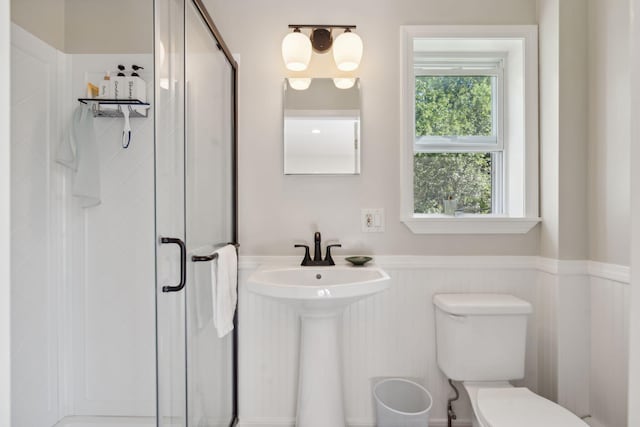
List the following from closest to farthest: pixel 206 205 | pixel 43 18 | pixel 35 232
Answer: pixel 43 18 < pixel 35 232 < pixel 206 205

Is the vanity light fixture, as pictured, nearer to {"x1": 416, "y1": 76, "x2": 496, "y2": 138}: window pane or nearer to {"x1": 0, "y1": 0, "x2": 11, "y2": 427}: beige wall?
{"x1": 416, "y1": 76, "x2": 496, "y2": 138}: window pane

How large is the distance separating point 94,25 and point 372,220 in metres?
1.44

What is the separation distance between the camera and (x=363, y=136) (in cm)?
185

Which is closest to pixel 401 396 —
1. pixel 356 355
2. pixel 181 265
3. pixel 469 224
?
pixel 356 355

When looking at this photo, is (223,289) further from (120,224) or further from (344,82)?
(344,82)

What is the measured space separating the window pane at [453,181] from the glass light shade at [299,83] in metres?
0.73

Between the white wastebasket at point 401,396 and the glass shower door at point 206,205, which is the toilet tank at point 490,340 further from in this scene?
the glass shower door at point 206,205

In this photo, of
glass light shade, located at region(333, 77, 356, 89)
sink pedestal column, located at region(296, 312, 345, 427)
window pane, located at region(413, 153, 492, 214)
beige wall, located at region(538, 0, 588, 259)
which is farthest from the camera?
window pane, located at region(413, 153, 492, 214)

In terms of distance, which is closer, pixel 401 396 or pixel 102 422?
pixel 102 422

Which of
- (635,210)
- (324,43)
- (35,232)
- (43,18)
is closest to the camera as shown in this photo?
(635,210)

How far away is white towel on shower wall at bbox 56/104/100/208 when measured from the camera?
1.28 m

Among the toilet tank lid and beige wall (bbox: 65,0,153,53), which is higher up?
beige wall (bbox: 65,0,153,53)

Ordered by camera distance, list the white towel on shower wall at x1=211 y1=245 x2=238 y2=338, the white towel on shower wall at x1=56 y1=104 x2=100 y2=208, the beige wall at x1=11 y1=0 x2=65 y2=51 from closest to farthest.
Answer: the beige wall at x1=11 y1=0 x2=65 y2=51 < the white towel on shower wall at x1=56 y1=104 x2=100 y2=208 < the white towel on shower wall at x1=211 y1=245 x2=238 y2=338

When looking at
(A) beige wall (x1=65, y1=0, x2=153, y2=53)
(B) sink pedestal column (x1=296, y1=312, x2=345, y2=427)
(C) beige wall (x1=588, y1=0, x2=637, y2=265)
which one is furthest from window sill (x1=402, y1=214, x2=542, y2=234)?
(A) beige wall (x1=65, y1=0, x2=153, y2=53)
